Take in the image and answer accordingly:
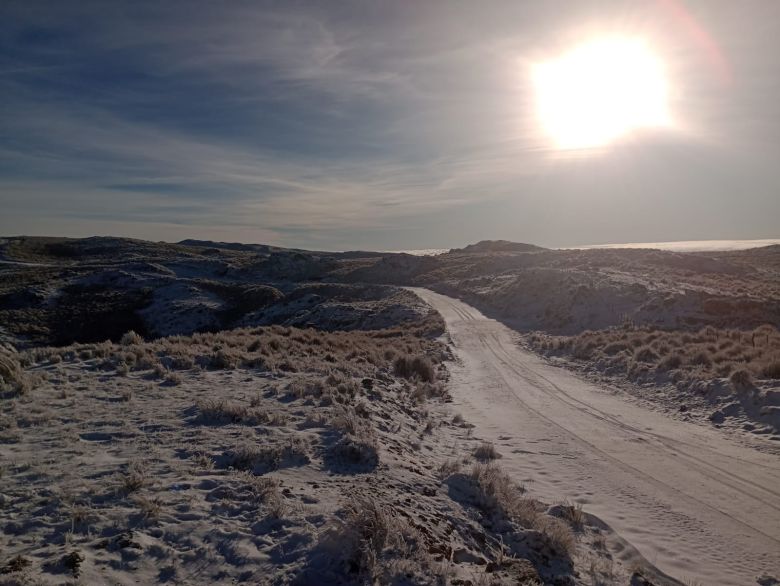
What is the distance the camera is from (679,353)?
20.1 meters

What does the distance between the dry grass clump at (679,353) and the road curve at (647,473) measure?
265 centimetres

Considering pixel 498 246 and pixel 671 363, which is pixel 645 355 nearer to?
pixel 671 363

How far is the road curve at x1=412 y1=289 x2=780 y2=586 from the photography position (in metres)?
7.54

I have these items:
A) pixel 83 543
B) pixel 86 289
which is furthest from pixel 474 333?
pixel 86 289

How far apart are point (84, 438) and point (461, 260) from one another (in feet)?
310

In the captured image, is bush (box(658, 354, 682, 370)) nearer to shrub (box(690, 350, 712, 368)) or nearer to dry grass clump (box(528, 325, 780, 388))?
dry grass clump (box(528, 325, 780, 388))

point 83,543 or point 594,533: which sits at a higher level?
point 83,543

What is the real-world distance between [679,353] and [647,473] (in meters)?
11.5

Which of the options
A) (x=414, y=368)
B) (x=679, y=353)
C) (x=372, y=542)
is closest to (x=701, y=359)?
(x=679, y=353)

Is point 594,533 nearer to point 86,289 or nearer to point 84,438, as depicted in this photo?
point 84,438

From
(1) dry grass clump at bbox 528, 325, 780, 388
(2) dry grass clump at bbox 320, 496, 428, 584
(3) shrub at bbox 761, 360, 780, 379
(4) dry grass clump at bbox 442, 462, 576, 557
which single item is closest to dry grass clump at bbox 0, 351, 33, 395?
(2) dry grass clump at bbox 320, 496, 428, 584

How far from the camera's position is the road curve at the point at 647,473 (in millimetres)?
7535

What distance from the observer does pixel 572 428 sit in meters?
14.1

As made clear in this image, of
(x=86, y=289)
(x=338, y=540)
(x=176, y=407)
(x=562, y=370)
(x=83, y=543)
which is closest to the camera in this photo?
(x=83, y=543)
